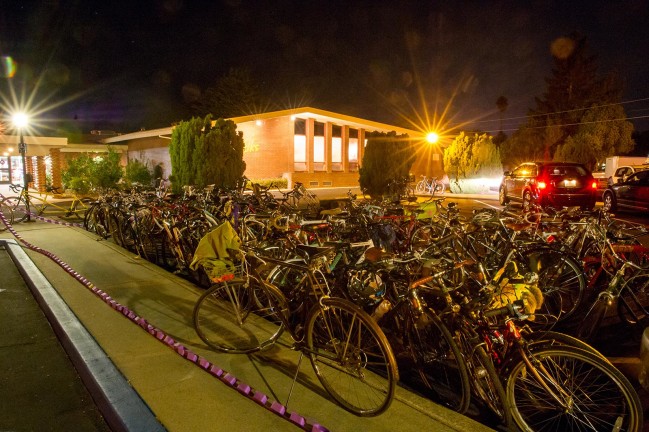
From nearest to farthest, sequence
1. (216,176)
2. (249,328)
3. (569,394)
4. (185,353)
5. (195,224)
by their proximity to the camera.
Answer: (569,394) < (185,353) < (249,328) < (195,224) < (216,176)

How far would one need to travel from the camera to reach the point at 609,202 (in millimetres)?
14273

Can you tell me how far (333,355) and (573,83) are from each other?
50849mm

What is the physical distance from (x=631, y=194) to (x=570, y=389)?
12818 mm

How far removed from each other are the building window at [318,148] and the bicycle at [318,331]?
934 inches

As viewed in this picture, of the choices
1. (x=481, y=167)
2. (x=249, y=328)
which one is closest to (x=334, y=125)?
(x=481, y=167)

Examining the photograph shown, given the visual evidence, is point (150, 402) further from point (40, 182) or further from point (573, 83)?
point (573, 83)

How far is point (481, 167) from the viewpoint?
77.9 ft

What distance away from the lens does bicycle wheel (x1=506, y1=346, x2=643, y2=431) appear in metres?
2.41

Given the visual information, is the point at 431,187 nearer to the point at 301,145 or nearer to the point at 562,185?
the point at 301,145

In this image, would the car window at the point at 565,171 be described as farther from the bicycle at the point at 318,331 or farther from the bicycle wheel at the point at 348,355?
the bicycle wheel at the point at 348,355

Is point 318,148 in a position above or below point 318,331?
above

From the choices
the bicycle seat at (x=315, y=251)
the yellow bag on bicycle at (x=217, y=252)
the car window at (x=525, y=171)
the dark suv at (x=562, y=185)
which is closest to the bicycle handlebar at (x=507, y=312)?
the bicycle seat at (x=315, y=251)

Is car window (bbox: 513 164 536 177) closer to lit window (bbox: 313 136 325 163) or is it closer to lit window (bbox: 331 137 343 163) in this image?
lit window (bbox: 313 136 325 163)

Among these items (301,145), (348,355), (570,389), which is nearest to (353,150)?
(301,145)
